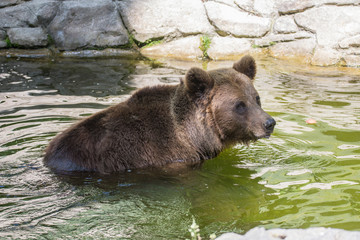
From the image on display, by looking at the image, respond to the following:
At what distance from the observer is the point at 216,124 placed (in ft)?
22.3

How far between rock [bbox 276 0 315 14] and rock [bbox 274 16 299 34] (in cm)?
22

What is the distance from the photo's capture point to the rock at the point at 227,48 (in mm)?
14023

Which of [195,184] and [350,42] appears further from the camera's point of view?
[350,42]

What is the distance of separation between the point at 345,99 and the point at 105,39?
25.3ft

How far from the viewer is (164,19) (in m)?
14.6

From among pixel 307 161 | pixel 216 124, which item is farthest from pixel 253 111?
pixel 307 161

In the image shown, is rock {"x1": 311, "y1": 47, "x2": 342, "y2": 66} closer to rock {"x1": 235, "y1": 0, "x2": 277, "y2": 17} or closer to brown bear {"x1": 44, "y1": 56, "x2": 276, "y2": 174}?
rock {"x1": 235, "y1": 0, "x2": 277, "y2": 17}

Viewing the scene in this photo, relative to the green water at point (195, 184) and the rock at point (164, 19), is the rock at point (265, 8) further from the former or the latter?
the green water at point (195, 184)

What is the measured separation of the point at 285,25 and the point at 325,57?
165cm

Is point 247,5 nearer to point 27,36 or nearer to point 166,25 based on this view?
point 166,25

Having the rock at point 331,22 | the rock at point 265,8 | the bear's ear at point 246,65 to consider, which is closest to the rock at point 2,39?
the rock at point 265,8

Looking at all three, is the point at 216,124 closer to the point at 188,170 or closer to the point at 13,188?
the point at 188,170

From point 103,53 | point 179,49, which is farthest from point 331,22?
point 103,53

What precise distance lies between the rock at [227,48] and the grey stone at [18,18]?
5541 mm
